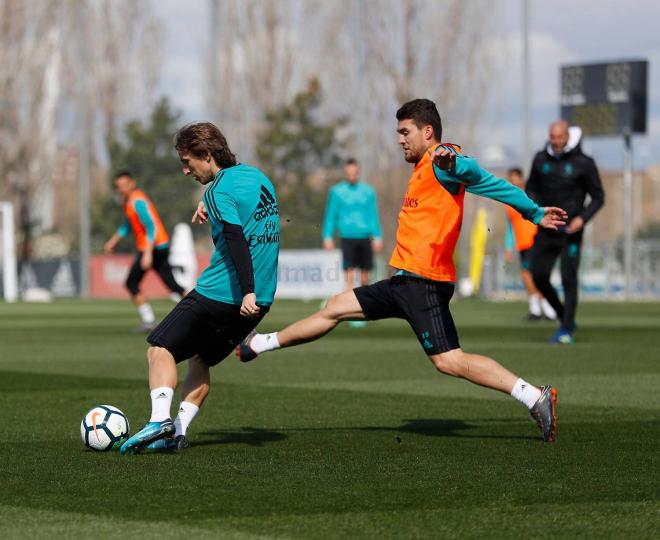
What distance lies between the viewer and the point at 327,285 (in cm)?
3478

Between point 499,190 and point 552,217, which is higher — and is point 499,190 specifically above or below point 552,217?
above

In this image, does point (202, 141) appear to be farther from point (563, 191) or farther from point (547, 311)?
point (547, 311)

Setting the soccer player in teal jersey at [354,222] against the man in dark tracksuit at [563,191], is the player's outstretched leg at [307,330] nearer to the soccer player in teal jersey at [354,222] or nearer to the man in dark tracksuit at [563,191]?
the man in dark tracksuit at [563,191]

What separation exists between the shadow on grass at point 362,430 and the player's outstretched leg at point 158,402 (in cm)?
54

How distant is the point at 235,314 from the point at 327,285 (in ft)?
91.1

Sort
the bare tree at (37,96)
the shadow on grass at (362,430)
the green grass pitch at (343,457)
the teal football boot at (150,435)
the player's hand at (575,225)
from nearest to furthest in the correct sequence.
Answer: the green grass pitch at (343,457)
the teal football boot at (150,435)
the shadow on grass at (362,430)
the player's hand at (575,225)
the bare tree at (37,96)

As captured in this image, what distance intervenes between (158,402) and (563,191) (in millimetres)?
8352

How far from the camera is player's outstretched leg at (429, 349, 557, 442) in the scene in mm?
7320

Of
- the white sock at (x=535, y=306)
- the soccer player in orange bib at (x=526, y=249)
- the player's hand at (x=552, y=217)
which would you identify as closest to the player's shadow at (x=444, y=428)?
the player's hand at (x=552, y=217)

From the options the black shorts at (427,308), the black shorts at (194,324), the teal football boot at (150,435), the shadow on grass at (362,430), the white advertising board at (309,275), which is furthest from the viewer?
the white advertising board at (309,275)

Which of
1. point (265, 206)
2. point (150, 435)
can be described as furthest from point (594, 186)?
point (150, 435)

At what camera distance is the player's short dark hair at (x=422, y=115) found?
746 centimetres

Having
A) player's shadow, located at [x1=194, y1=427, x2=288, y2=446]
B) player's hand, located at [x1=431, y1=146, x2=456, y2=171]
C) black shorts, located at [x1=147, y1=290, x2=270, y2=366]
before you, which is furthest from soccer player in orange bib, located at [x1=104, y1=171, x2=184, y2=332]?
player's hand, located at [x1=431, y1=146, x2=456, y2=171]

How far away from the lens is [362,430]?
803 centimetres
